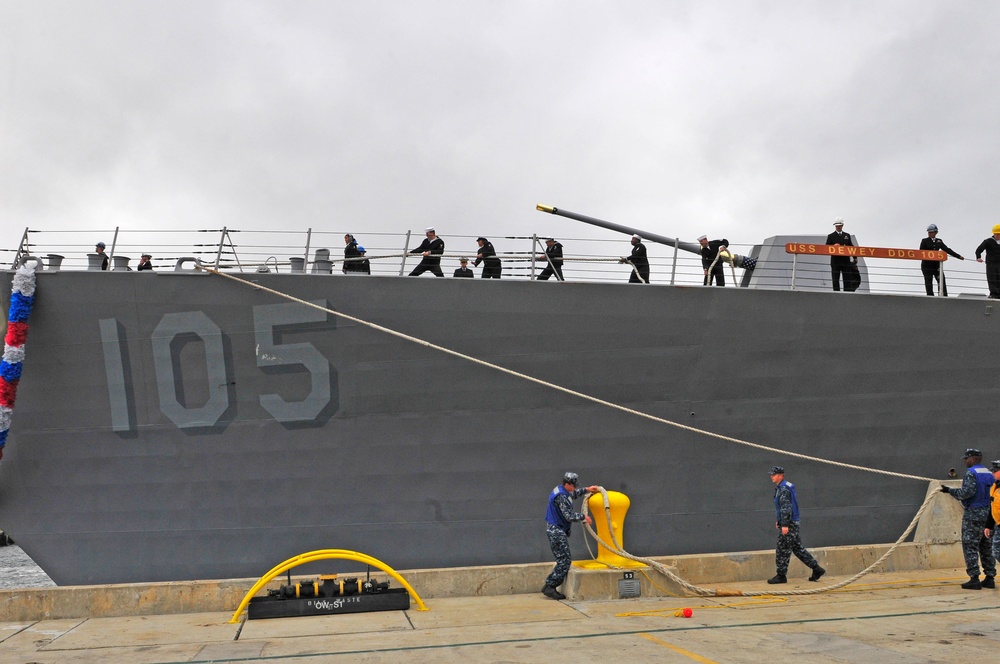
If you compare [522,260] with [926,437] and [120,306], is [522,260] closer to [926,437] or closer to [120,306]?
[120,306]

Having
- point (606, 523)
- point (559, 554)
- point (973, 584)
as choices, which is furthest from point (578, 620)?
point (973, 584)

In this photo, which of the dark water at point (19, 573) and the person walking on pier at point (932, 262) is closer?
the person walking on pier at point (932, 262)

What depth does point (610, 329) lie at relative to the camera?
9.17m

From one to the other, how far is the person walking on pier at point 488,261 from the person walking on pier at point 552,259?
515 mm

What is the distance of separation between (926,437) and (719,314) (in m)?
3.03

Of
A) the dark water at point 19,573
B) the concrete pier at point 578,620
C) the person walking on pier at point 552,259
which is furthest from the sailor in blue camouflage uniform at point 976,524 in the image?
the dark water at point 19,573

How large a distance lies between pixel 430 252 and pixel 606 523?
12.4 feet

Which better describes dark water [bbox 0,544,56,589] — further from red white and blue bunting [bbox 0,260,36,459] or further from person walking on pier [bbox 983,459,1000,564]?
person walking on pier [bbox 983,459,1000,564]

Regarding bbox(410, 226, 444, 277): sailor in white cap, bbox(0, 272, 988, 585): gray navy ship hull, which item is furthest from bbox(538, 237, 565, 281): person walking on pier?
bbox(410, 226, 444, 277): sailor in white cap

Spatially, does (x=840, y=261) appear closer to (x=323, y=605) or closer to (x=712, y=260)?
(x=712, y=260)

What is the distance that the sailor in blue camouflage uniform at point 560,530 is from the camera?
7965 mm

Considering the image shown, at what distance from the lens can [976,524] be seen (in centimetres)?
806

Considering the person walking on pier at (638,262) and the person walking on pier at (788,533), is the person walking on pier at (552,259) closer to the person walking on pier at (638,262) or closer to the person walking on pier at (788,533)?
the person walking on pier at (638,262)

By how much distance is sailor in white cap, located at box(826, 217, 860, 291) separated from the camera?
10297 millimetres
